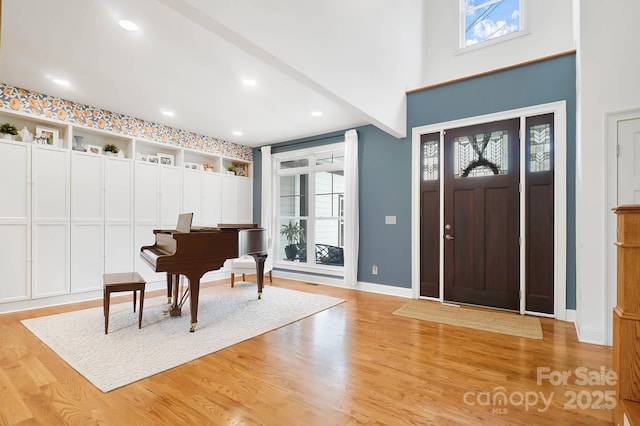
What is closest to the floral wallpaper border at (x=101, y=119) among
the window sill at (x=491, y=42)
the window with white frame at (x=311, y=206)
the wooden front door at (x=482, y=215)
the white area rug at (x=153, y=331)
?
the window with white frame at (x=311, y=206)

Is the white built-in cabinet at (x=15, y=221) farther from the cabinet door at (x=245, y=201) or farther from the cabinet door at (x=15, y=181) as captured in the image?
the cabinet door at (x=245, y=201)

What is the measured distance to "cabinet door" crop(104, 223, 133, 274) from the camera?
14.6ft

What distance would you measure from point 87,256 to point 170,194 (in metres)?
1.46

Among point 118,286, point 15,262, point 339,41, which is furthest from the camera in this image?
point 15,262

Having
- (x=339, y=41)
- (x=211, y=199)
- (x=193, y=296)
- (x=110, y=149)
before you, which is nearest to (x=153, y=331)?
(x=193, y=296)

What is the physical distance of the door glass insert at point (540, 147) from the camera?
11.8ft

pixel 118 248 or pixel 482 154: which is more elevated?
pixel 482 154

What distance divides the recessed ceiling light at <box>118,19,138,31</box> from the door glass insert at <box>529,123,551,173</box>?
419 cm

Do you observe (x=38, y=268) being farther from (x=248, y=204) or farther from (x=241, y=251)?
(x=248, y=204)

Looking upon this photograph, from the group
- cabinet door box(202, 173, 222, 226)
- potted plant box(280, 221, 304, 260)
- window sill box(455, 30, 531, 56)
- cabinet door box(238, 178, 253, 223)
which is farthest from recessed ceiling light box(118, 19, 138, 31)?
window sill box(455, 30, 531, 56)

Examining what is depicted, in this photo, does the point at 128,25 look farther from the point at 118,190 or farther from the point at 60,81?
the point at 118,190

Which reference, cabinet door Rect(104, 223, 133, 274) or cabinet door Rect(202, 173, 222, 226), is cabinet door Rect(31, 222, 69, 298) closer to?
cabinet door Rect(104, 223, 133, 274)

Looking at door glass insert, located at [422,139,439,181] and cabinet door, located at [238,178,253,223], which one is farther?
cabinet door, located at [238,178,253,223]

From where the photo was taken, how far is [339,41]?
3098mm
